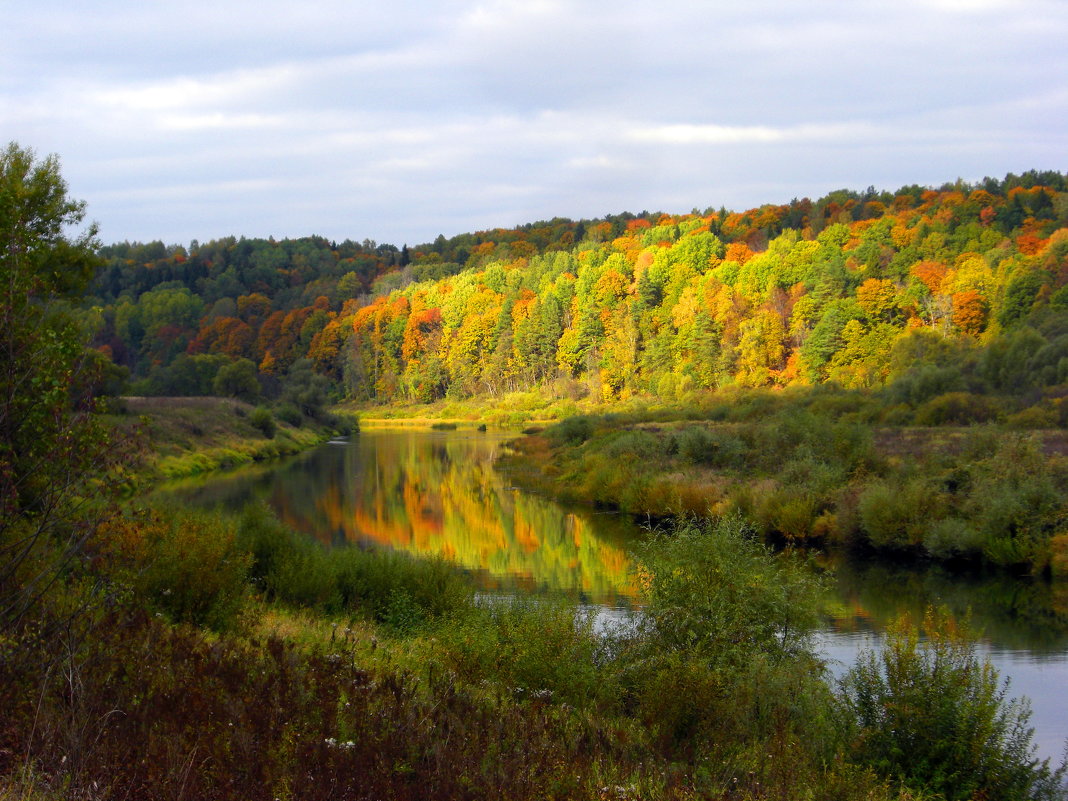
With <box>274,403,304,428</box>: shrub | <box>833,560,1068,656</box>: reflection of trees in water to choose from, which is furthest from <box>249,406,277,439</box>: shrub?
<box>833,560,1068,656</box>: reflection of trees in water

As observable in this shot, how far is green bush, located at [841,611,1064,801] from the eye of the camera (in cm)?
786

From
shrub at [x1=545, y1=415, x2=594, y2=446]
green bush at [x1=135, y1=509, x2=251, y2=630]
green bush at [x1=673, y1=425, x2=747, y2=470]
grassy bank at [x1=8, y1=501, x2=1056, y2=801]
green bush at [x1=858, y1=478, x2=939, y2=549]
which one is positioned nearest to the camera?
grassy bank at [x1=8, y1=501, x2=1056, y2=801]

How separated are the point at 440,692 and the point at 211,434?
154 feet

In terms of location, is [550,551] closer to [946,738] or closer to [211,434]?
[946,738]

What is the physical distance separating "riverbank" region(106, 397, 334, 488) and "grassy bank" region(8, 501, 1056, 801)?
29.1 metres

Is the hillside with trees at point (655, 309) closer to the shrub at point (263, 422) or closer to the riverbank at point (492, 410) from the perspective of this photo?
the riverbank at point (492, 410)

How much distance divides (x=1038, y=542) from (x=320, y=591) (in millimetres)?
14745

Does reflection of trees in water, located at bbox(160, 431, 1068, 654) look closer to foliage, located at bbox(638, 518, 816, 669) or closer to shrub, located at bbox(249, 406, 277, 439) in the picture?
foliage, located at bbox(638, 518, 816, 669)

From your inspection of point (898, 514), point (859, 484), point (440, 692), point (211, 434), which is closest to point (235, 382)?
point (211, 434)

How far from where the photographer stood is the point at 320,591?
13.1m

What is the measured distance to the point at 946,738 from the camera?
314 inches

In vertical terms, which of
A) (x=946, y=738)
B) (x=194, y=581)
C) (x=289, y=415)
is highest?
(x=194, y=581)

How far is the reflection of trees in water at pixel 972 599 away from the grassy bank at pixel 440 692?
5.26 m

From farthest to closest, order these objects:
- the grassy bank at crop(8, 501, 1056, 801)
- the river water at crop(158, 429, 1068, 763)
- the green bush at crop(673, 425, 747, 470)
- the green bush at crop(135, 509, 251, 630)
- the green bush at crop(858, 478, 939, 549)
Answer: the green bush at crop(673, 425, 747, 470), the green bush at crop(858, 478, 939, 549), the river water at crop(158, 429, 1068, 763), the green bush at crop(135, 509, 251, 630), the grassy bank at crop(8, 501, 1056, 801)
